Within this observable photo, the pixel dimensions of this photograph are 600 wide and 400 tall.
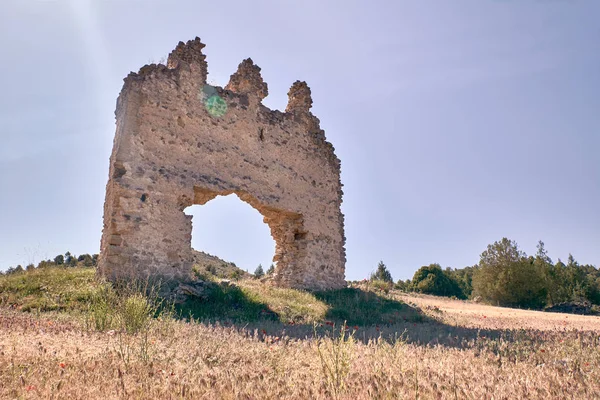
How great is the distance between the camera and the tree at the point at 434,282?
39.2 metres

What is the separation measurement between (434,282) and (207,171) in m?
33.2

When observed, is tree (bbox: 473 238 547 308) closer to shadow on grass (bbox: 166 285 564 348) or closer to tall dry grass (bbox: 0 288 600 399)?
shadow on grass (bbox: 166 285 564 348)

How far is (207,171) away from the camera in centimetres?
1120

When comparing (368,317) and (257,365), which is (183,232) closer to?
(368,317)

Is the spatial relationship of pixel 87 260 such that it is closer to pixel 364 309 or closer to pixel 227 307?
pixel 227 307

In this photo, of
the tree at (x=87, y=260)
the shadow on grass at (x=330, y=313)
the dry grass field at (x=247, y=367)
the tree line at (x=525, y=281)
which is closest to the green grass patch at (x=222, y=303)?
the shadow on grass at (x=330, y=313)

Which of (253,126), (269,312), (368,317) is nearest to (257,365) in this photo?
(269,312)

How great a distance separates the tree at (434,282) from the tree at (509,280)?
8.33 metres

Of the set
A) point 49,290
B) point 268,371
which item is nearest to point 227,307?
point 49,290

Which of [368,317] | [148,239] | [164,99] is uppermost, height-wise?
[164,99]

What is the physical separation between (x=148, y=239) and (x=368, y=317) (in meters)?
5.41

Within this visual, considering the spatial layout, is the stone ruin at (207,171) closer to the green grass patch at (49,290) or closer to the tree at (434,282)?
the green grass patch at (49,290)

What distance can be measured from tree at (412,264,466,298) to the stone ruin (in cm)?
2740

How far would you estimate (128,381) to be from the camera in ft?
8.29
